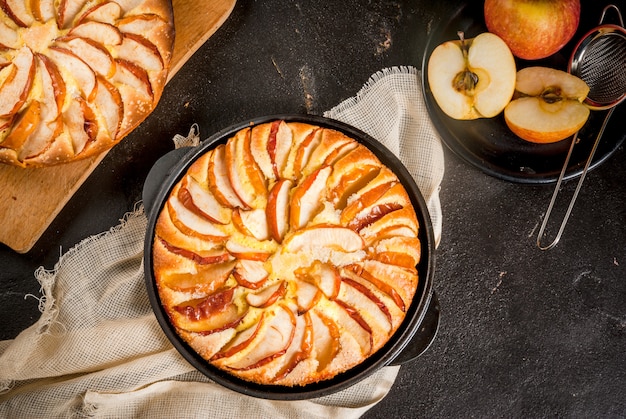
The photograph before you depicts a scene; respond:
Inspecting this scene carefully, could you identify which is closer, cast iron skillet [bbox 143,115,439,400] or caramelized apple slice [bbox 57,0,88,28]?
cast iron skillet [bbox 143,115,439,400]

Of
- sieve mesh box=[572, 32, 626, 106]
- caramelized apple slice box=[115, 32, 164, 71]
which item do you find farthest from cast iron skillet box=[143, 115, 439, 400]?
sieve mesh box=[572, 32, 626, 106]

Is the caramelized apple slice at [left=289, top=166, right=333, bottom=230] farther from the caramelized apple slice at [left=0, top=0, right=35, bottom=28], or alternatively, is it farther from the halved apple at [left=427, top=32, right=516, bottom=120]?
the caramelized apple slice at [left=0, top=0, right=35, bottom=28]

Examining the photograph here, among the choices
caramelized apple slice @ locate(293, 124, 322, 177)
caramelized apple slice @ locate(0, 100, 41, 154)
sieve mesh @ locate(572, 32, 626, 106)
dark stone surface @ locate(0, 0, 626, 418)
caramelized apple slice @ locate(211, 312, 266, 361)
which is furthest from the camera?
dark stone surface @ locate(0, 0, 626, 418)

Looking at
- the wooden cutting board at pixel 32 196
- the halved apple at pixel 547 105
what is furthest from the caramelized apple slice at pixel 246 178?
the halved apple at pixel 547 105

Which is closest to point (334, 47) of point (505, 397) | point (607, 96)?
point (607, 96)

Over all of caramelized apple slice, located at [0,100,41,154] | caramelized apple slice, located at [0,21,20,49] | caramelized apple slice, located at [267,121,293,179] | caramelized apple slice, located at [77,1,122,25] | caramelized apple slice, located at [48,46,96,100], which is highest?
caramelized apple slice, located at [0,21,20,49]

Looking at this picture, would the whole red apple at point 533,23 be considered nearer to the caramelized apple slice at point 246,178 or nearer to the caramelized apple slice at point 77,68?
the caramelized apple slice at point 246,178

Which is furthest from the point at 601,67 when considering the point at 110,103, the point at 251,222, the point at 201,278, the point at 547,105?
the point at 110,103
